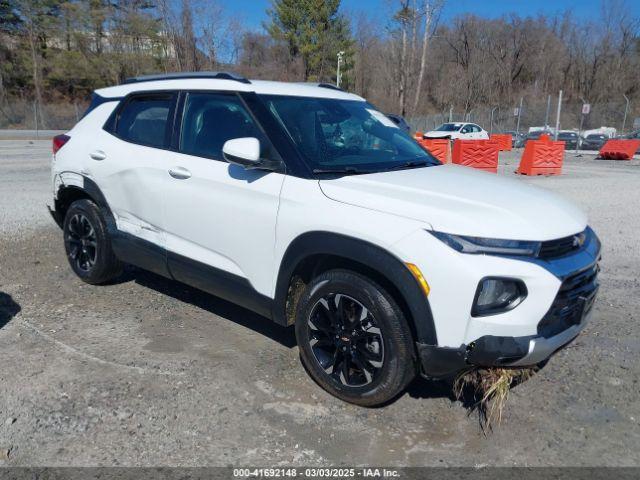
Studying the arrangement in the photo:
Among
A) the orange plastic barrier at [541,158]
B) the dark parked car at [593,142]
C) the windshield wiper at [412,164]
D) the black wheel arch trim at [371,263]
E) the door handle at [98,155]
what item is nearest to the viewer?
the black wheel arch trim at [371,263]

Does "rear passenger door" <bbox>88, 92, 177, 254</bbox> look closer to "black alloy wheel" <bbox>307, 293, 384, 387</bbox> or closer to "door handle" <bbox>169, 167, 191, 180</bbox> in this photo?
"door handle" <bbox>169, 167, 191, 180</bbox>

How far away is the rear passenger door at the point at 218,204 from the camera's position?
3.39 meters

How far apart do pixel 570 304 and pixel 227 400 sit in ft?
6.64

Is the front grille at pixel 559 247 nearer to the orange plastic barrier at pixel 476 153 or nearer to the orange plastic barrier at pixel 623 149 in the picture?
the orange plastic barrier at pixel 476 153

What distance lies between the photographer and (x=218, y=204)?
11.8 ft

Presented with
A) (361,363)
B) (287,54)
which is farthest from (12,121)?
(361,363)

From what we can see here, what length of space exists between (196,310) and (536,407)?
277 cm

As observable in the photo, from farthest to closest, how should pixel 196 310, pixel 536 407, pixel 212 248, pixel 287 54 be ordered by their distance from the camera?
pixel 287 54, pixel 196 310, pixel 212 248, pixel 536 407

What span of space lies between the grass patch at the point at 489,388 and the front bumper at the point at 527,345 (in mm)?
198

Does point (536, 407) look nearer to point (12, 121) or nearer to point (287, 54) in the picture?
point (12, 121)

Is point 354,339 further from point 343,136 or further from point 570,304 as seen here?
point 343,136

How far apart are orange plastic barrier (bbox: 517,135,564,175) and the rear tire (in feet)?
46.5

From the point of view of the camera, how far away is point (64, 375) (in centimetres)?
346

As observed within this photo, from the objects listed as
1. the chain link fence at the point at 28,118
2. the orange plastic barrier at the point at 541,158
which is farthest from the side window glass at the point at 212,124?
the chain link fence at the point at 28,118
